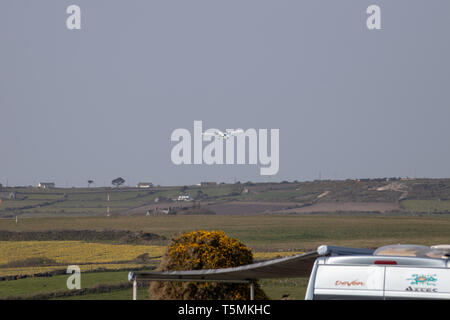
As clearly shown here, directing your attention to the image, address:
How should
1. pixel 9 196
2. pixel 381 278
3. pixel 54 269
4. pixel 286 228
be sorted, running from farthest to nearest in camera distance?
1. pixel 9 196
2. pixel 286 228
3. pixel 54 269
4. pixel 381 278

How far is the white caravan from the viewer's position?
9.46m

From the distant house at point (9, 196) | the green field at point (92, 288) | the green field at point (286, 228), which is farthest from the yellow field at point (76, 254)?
the distant house at point (9, 196)

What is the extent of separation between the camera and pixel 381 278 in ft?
31.7

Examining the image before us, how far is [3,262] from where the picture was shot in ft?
182

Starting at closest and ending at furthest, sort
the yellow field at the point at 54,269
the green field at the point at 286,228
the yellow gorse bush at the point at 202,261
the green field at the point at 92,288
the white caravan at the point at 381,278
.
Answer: the white caravan at the point at 381,278 < the yellow gorse bush at the point at 202,261 < the green field at the point at 92,288 < the yellow field at the point at 54,269 < the green field at the point at 286,228

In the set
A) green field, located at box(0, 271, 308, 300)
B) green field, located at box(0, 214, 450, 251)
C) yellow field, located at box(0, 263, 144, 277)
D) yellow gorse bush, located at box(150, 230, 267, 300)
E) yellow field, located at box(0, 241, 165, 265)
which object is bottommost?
green field, located at box(0, 214, 450, 251)

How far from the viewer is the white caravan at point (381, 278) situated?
946cm

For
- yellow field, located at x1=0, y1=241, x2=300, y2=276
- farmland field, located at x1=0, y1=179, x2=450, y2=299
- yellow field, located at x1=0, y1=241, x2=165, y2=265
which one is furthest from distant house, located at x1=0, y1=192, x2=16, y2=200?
yellow field, located at x1=0, y1=241, x2=165, y2=265

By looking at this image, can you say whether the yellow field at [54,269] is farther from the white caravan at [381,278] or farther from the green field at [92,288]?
the white caravan at [381,278]

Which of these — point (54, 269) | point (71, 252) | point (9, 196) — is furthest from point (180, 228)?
point (9, 196)

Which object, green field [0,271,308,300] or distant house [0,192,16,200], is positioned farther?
distant house [0,192,16,200]

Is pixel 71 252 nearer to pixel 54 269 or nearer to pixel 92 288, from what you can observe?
pixel 54 269

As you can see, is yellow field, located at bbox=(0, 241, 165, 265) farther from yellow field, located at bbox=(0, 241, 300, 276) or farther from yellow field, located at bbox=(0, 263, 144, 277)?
yellow field, located at bbox=(0, 263, 144, 277)
